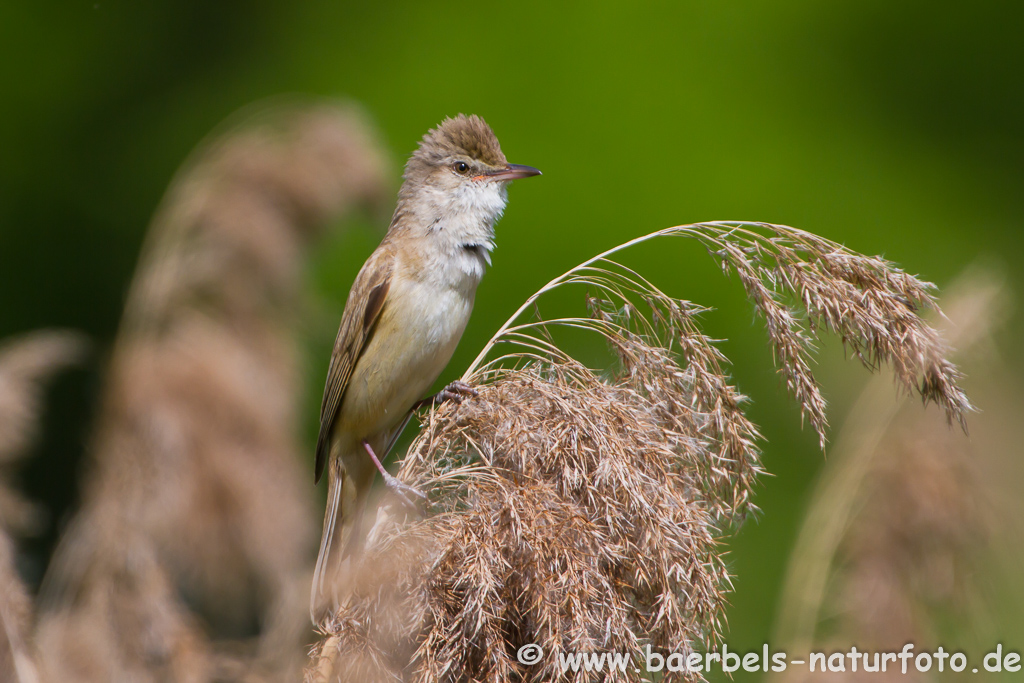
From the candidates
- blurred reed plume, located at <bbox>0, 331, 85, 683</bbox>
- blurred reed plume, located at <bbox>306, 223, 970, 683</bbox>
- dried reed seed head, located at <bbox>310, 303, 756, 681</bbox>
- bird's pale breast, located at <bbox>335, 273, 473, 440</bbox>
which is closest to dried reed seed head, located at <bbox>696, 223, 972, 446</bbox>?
blurred reed plume, located at <bbox>306, 223, 970, 683</bbox>

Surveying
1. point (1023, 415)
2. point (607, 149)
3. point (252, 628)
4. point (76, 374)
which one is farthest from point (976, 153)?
point (76, 374)

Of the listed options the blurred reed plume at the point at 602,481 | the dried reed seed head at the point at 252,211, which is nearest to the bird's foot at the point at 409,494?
the blurred reed plume at the point at 602,481

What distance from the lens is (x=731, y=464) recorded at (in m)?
2.17

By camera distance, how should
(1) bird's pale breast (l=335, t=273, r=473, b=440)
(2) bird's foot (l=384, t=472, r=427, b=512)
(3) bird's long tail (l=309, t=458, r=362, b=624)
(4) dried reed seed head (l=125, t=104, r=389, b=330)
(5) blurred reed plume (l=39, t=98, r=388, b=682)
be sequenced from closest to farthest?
(2) bird's foot (l=384, t=472, r=427, b=512), (3) bird's long tail (l=309, t=458, r=362, b=624), (5) blurred reed plume (l=39, t=98, r=388, b=682), (1) bird's pale breast (l=335, t=273, r=473, b=440), (4) dried reed seed head (l=125, t=104, r=389, b=330)

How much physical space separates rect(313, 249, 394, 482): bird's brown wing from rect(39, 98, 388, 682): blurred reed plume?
0.40 metres

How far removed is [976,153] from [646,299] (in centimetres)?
726

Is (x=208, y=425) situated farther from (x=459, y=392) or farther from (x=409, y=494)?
(x=409, y=494)

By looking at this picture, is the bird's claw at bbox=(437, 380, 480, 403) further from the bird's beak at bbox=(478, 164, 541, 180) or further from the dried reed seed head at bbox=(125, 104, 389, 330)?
the dried reed seed head at bbox=(125, 104, 389, 330)

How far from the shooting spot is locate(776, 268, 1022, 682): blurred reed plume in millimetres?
2721

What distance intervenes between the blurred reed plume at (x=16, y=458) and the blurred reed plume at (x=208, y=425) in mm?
370

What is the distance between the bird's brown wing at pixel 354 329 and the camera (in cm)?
319

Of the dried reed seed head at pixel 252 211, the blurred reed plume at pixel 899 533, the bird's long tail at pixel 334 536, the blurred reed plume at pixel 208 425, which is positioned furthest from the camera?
the dried reed seed head at pixel 252 211

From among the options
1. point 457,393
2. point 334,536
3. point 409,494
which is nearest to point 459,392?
point 457,393

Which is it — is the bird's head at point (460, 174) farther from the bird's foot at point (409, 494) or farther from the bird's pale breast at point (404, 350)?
the bird's foot at point (409, 494)
